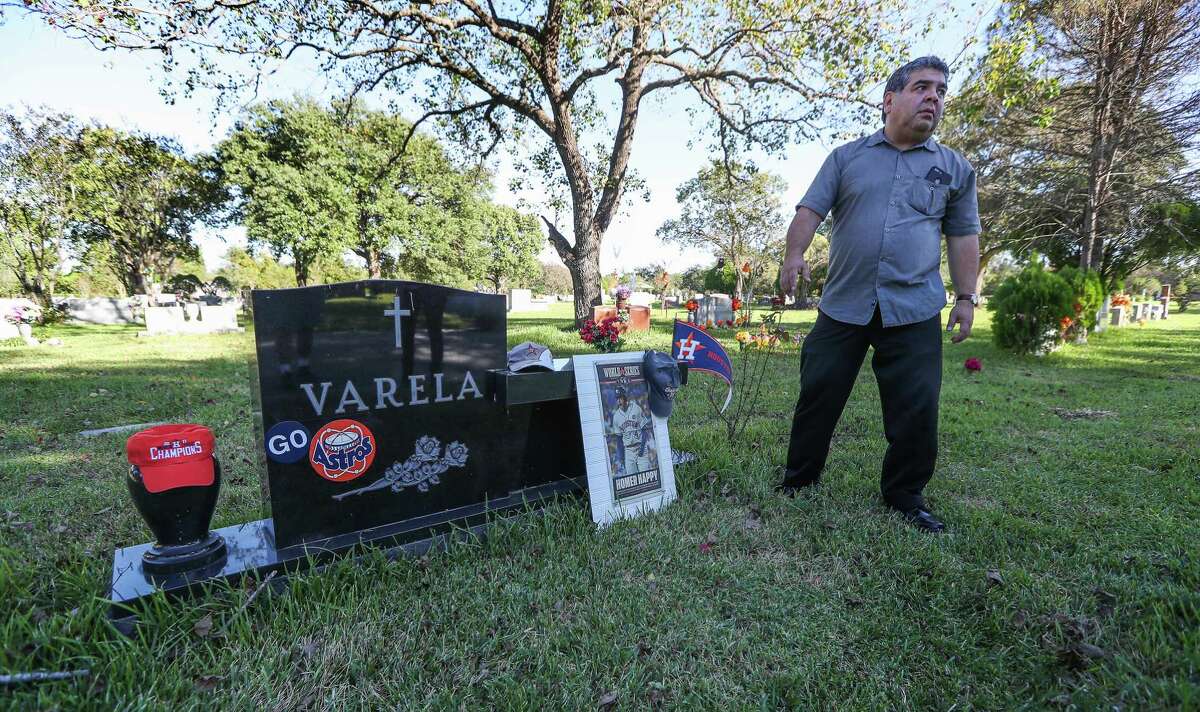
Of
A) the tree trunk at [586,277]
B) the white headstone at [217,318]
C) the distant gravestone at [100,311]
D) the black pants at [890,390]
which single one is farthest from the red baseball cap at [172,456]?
the distant gravestone at [100,311]

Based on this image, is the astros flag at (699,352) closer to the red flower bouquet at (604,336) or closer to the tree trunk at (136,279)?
the red flower bouquet at (604,336)

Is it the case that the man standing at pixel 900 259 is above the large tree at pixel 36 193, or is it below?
below

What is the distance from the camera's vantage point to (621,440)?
2.76 metres

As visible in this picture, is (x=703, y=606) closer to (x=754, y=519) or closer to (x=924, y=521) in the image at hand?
(x=754, y=519)

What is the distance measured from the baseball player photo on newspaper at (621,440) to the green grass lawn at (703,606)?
0.16 m

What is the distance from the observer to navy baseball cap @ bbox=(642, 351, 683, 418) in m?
2.90

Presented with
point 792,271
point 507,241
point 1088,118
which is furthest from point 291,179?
point 1088,118

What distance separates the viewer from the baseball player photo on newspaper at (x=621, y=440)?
2631 millimetres

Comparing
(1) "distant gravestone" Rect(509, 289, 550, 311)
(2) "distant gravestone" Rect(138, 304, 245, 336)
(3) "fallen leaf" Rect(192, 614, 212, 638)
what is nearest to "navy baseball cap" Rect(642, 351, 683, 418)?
(3) "fallen leaf" Rect(192, 614, 212, 638)

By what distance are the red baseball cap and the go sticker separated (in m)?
0.22

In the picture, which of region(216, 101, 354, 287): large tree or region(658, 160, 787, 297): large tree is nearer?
region(216, 101, 354, 287): large tree

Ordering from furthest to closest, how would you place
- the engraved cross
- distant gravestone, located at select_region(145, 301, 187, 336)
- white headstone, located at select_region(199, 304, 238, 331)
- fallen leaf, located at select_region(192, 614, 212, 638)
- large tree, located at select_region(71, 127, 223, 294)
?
large tree, located at select_region(71, 127, 223, 294), white headstone, located at select_region(199, 304, 238, 331), distant gravestone, located at select_region(145, 301, 187, 336), the engraved cross, fallen leaf, located at select_region(192, 614, 212, 638)

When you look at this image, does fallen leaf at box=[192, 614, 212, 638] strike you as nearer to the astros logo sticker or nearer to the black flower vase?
the black flower vase

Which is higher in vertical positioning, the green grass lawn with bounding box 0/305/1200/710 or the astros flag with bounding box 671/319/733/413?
the astros flag with bounding box 671/319/733/413
